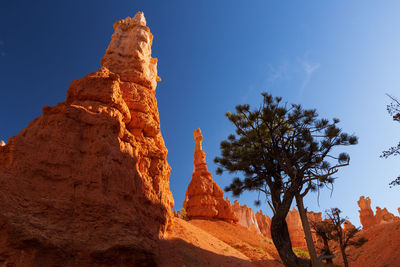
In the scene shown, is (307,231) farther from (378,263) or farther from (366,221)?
(366,221)

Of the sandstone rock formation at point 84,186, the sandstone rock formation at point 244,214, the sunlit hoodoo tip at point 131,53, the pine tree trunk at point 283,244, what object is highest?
the sunlit hoodoo tip at point 131,53

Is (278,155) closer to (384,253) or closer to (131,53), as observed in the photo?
(131,53)

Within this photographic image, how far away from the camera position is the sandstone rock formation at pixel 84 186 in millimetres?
9570

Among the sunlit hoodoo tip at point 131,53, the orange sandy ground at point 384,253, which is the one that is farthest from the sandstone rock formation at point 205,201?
the sunlit hoodoo tip at point 131,53

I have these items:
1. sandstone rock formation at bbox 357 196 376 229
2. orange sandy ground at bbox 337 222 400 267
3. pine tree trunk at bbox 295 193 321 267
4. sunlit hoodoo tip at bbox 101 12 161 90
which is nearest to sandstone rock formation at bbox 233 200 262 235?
sandstone rock formation at bbox 357 196 376 229

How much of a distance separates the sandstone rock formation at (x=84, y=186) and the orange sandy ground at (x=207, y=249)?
1196 millimetres

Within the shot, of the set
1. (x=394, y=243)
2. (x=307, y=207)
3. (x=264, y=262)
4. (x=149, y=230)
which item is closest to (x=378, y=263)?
(x=394, y=243)

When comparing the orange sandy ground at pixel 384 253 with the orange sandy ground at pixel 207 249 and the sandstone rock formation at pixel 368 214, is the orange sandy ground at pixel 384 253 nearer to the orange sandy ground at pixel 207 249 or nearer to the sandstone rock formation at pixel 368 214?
the orange sandy ground at pixel 207 249

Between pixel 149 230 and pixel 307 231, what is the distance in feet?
26.0

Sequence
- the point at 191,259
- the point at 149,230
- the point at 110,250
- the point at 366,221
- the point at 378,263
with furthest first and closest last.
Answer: the point at 366,221, the point at 378,263, the point at 191,259, the point at 149,230, the point at 110,250

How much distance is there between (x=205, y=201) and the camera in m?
32.4

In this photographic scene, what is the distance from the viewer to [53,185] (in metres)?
11.3

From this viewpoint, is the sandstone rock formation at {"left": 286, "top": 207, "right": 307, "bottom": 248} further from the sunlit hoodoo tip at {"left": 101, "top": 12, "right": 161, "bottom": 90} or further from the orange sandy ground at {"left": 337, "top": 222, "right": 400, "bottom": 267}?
the sunlit hoodoo tip at {"left": 101, "top": 12, "right": 161, "bottom": 90}

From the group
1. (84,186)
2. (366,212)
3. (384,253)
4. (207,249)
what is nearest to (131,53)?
(84,186)
